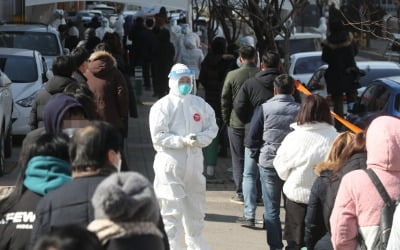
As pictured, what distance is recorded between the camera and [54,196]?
459cm

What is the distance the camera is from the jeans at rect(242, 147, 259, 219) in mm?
10141

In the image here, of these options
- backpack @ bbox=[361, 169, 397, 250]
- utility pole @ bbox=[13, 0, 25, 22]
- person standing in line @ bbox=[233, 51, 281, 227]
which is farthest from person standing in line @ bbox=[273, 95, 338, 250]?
utility pole @ bbox=[13, 0, 25, 22]

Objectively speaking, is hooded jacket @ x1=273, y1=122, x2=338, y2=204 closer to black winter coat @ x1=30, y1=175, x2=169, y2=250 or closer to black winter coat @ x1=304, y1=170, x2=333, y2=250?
black winter coat @ x1=304, y1=170, x2=333, y2=250

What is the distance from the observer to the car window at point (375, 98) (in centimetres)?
1442

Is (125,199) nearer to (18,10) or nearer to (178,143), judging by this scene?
(178,143)

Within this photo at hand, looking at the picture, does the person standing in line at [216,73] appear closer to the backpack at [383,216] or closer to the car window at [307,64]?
the car window at [307,64]

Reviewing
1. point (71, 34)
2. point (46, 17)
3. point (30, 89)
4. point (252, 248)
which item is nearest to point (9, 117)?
point (30, 89)

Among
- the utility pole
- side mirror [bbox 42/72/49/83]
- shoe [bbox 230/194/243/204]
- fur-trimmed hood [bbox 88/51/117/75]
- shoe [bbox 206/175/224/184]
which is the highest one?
the utility pole

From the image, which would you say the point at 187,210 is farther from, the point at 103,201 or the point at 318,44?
the point at 318,44

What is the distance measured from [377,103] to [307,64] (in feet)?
25.9

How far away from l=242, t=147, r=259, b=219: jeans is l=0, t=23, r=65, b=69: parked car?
1137 centimetres

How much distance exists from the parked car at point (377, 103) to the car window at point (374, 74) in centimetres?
A: 301

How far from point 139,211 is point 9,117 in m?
10.3

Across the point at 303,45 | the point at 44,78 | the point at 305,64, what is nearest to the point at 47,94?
the point at 44,78
